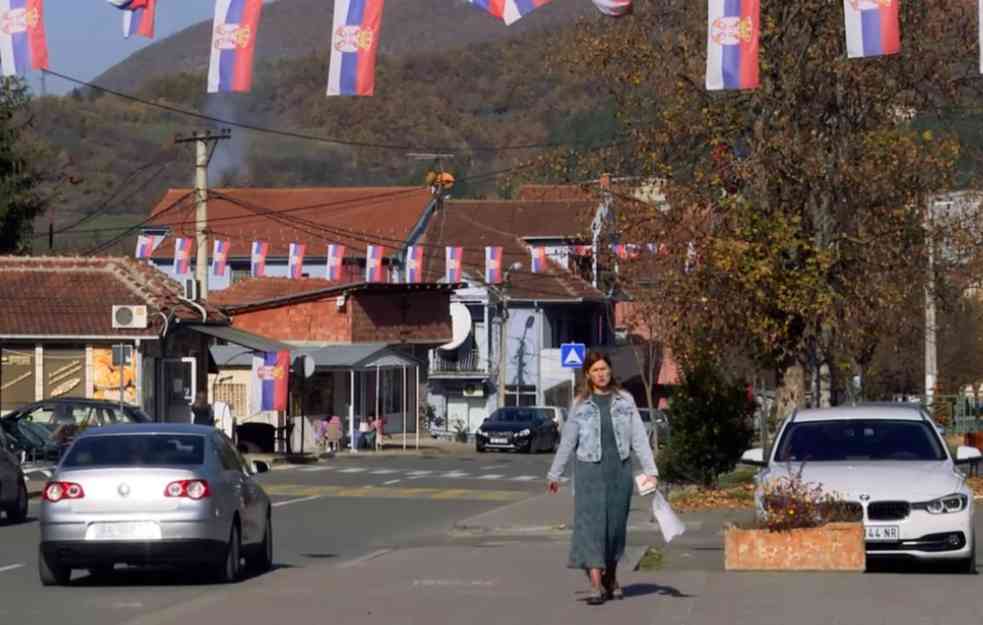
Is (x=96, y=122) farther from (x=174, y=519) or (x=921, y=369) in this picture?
(x=174, y=519)

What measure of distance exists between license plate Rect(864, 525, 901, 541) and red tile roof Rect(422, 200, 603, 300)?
191 feet

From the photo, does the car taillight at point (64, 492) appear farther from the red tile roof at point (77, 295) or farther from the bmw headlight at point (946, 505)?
the red tile roof at point (77, 295)

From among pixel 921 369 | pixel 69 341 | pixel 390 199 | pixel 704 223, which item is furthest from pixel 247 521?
pixel 390 199

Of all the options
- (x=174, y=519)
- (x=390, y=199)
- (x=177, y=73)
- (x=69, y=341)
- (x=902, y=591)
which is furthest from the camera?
(x=177, y=73)

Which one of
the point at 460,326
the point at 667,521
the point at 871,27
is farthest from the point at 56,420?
the point at 460,326

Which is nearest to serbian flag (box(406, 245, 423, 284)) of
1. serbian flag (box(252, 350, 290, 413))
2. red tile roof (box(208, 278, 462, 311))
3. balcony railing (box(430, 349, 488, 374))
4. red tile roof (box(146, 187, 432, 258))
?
red tile roof (box(208, 278, 462, 311))

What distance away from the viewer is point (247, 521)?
55.3 ft

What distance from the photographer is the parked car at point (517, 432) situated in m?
55.6

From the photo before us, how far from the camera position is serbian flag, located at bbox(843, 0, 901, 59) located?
19.9m

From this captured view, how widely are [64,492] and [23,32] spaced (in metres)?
7.80

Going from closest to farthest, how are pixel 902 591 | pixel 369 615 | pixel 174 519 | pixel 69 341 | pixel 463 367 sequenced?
pixel 369 615, pixel 902 591, pixel 174 519, pixel 69 341, pixel 463 367

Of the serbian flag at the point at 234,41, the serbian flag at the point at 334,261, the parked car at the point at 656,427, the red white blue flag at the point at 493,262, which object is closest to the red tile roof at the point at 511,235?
the serbian flag at the point at 334,261

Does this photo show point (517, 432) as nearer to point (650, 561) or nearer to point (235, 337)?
point (235, 337)

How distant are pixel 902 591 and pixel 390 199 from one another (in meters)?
71.3
